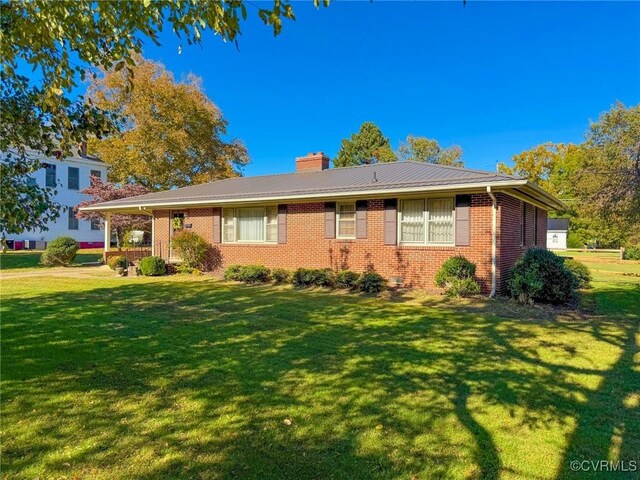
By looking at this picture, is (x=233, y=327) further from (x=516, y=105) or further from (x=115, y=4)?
(x=516, y=105)

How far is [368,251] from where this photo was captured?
39.7 ft

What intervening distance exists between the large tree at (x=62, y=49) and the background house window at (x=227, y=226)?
11084mm

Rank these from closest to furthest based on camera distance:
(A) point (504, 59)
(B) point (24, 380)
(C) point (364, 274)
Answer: (B) point (24, 380) → (C) point (364, 274) → (A) point (504, 59)

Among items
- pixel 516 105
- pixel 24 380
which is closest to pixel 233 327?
pixel 24 380

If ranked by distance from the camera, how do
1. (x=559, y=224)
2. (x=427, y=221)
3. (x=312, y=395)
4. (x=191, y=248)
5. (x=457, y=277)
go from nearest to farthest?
(x=312, y=395)
(x=457, y=277)
(x=427, y=221)
(x=191, y=248)
(x=559, y=224)

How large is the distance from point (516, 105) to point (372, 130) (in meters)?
21.9

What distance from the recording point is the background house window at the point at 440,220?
11102mm

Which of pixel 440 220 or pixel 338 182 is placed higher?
pixel 338 182

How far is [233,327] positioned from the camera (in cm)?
671

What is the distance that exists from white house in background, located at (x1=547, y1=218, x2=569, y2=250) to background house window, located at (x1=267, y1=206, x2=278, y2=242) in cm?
4540

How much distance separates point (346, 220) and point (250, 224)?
383 cm

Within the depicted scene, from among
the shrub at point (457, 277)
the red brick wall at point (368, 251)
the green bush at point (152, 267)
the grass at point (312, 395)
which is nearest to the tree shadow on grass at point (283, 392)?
the grass at point (312, 395)

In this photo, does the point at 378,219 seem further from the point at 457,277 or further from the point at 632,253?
the point at 632,253

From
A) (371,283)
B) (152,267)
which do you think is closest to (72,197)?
(152,267)
